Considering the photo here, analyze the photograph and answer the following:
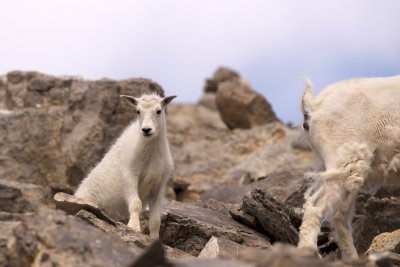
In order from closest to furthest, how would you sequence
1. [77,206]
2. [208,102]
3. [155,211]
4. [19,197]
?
[77,206]
[155,211]
[19,197]
[208,102]

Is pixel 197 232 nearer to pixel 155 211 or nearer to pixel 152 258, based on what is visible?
pixel 155 211

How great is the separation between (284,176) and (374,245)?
623 cm

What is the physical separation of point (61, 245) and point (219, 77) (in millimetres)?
33064

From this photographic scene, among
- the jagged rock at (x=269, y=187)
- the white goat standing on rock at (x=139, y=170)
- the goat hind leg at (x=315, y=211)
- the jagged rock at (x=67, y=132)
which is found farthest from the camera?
the jagged rock at (x=67, y=132)

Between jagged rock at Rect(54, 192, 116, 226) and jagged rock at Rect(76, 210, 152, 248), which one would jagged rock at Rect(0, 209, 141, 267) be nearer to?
jagged rock at Rect(76, 210, 152, 248)

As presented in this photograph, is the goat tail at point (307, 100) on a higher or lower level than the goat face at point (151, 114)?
higher

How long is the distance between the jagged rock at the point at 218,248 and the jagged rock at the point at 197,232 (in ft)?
2.39

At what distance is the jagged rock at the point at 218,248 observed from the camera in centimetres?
870

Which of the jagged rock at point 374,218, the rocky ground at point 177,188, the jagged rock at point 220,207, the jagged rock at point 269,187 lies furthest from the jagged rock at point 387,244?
the jagged rock at point 269,187

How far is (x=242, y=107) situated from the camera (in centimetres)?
2753

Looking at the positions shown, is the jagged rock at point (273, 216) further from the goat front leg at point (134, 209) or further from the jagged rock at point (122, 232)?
the jagged rock at point (122, 232)

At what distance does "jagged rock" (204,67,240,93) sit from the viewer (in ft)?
127

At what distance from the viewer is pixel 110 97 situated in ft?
58.3

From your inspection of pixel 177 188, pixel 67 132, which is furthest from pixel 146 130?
pixel 177 188
